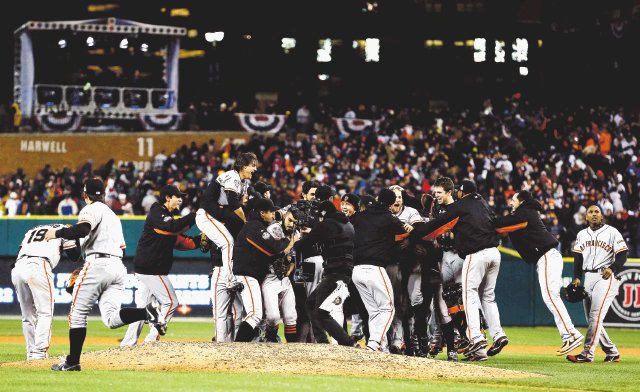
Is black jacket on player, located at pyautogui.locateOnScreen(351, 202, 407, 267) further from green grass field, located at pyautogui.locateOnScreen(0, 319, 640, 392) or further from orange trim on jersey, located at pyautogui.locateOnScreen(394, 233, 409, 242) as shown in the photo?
green grass field, located at pyautogui.locateOnScreen(0, 319, 640, 392)

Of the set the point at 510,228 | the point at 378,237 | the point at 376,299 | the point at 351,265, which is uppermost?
the point at 510,228

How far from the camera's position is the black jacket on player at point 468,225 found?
48.3 ft

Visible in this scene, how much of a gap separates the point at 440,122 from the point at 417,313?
2307cm

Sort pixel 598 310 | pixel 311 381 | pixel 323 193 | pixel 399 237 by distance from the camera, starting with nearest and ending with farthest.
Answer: pixel 311 381 < pixel 399 237 < pixel 323 193 < pixel 598 310

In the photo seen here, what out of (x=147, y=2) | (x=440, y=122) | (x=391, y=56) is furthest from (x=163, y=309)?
(x=391, y=56)

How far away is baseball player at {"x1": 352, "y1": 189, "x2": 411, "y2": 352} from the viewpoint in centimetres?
1412

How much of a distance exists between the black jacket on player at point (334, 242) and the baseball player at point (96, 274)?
95.0 inches

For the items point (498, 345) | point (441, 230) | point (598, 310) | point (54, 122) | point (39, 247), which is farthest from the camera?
point (54, 122)

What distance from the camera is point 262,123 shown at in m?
37.8

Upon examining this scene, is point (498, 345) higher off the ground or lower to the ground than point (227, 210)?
lower

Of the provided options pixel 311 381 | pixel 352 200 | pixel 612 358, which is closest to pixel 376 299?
pixel 352 200

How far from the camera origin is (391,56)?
5169cm

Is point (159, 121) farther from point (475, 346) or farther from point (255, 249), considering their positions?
point (255, 249)

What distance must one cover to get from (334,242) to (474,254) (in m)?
1.98
